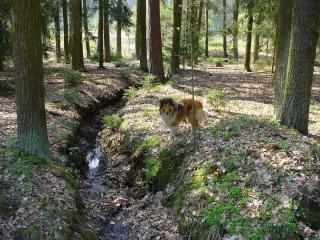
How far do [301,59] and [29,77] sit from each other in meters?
5.47

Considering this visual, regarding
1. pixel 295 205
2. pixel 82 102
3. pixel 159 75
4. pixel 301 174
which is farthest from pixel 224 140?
pixel 159 75

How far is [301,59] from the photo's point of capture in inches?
306

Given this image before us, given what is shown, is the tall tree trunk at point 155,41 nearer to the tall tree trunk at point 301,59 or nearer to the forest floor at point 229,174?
the forest floor at point 229,174

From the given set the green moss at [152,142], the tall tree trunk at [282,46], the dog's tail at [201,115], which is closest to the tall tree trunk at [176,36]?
the tall tree trunk at [282,46]

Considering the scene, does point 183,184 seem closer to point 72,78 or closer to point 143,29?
point 72,78

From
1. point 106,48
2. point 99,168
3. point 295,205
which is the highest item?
point 106,48

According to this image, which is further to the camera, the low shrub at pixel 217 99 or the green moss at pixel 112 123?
the green moss at pixel 112 123

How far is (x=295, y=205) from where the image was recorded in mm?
5668

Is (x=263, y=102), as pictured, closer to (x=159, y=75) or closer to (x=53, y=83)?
(x=159, y=75)

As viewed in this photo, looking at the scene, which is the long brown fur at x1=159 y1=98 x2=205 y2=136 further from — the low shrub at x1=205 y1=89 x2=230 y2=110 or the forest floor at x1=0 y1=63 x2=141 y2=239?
the forest floor at x1=0 y1=63 x2=141 y2=239

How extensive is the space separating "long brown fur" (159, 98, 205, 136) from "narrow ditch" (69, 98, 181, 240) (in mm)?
1631

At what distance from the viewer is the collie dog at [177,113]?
8164 mm

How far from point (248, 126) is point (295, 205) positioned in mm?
2945

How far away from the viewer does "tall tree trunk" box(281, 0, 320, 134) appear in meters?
7.62
